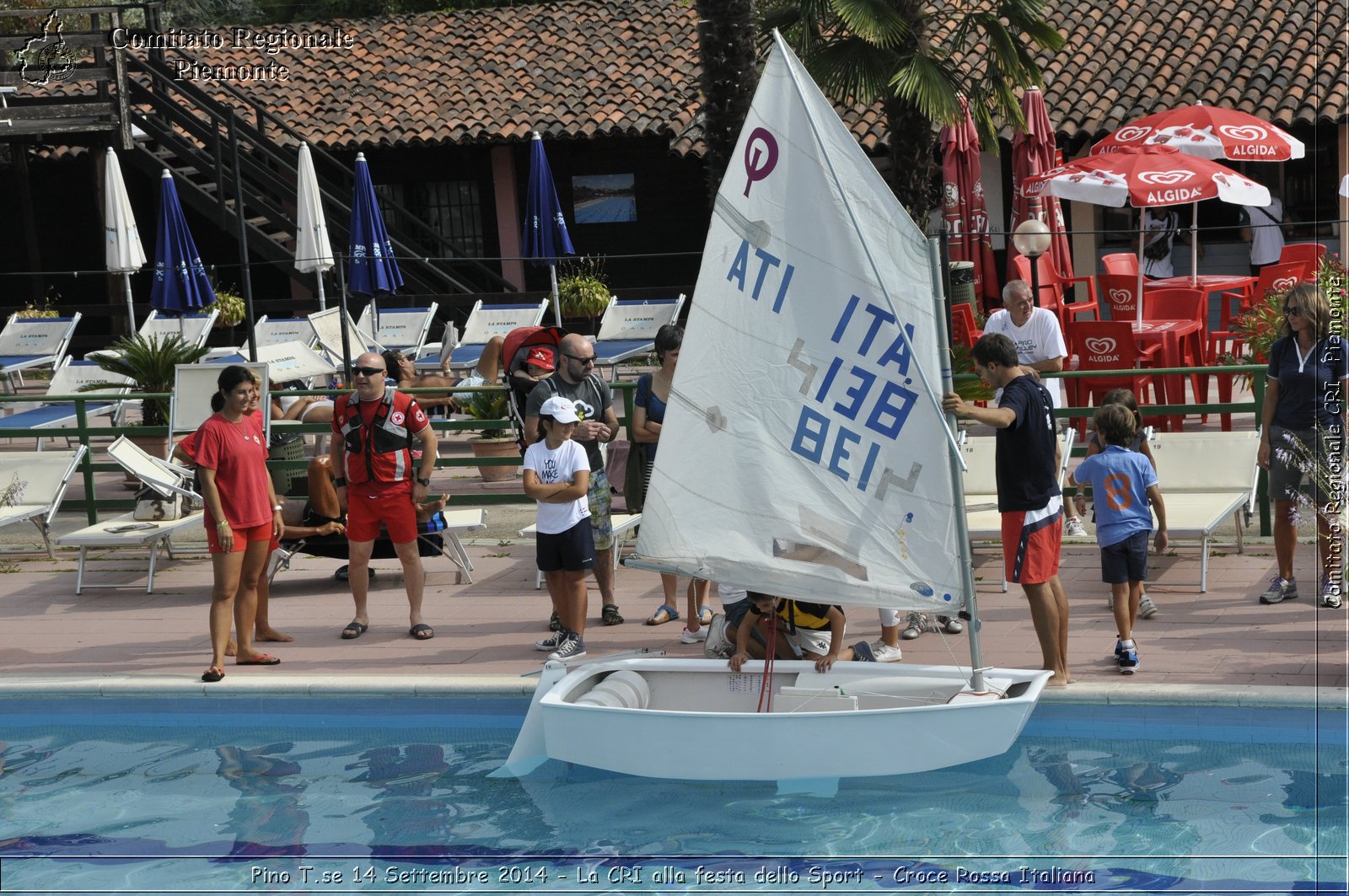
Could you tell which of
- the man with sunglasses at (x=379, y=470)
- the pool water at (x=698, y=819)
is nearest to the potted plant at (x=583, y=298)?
the man with sunglasses at (x=379, y=470)

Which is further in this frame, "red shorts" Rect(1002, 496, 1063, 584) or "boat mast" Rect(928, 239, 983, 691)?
"red shorts" Rect(1002, 496, 1063, 584)

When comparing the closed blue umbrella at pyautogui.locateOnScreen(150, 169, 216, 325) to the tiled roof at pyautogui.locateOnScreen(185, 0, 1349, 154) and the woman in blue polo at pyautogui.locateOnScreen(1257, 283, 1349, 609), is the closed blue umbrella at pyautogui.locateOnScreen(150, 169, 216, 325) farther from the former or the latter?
the woman in blue polo at pyautogui.locateOnScreen(1257, 283, 1349, 609)

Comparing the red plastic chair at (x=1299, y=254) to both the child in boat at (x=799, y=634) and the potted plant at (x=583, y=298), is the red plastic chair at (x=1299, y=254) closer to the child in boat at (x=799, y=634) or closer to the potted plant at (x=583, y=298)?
the potted plant at (x=583, y=298)

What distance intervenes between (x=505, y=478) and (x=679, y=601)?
3625mm

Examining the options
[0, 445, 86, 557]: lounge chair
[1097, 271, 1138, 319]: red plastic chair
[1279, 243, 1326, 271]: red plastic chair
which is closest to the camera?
[0, 445, 86, 557]: lounge chair

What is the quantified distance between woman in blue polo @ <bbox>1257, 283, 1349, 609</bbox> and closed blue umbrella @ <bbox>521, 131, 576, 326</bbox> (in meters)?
8.04

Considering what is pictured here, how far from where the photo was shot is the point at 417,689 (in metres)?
7.43

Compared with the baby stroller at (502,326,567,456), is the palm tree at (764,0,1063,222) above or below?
above

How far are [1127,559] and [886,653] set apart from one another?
4.25 feet

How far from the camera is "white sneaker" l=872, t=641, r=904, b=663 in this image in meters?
7.45

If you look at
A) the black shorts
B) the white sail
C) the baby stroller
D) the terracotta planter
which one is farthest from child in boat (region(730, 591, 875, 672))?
the terracotta planter

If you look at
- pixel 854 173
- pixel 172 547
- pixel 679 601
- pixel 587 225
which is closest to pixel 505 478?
pixel 172 547

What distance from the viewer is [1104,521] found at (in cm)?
720

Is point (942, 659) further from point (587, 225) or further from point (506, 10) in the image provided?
point (506, 10)
